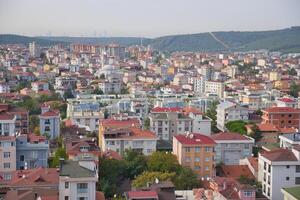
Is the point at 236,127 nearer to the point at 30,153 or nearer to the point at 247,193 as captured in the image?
the point at 30,153

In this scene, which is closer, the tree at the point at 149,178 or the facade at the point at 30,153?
the tree at the point at 149,178

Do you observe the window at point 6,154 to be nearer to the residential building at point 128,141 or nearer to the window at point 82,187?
the residential building at point 128,141

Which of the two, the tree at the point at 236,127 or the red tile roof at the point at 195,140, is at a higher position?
the red tile roof at the point at 195,140

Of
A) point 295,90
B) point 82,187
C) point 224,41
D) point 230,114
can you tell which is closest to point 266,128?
point 230,114

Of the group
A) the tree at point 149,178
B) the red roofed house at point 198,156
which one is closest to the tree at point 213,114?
the red roofed house at point 198,156

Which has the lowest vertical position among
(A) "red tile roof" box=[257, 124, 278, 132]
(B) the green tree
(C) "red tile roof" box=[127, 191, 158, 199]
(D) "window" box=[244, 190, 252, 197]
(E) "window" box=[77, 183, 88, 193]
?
(B) the green tree

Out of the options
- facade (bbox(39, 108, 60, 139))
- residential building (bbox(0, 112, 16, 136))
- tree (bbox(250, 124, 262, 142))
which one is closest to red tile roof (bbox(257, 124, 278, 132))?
tree (bbox(250, 124, 262, 142))

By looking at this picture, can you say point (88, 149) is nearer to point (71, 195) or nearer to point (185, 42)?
point (71, 195)

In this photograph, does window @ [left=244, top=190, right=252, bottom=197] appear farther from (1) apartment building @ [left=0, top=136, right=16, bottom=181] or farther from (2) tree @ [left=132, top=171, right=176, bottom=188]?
(1) apartment building @ [left=0, top=136, right=16, bottom=181]
